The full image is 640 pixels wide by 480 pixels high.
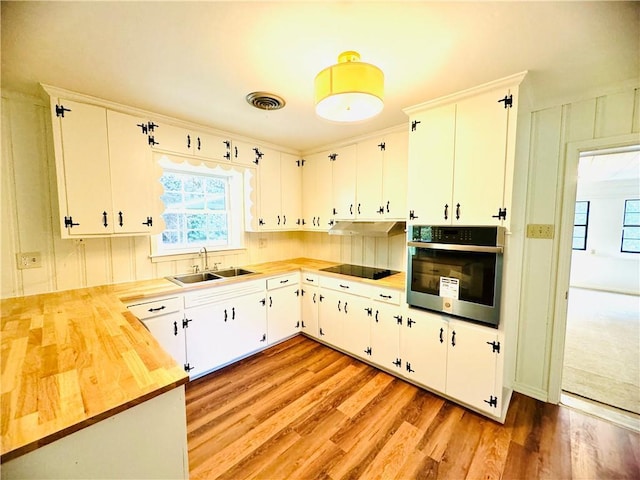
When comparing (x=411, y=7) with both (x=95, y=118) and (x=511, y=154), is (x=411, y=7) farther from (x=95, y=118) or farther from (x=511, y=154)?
(x=95, y=118)

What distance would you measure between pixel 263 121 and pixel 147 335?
2.08 metres

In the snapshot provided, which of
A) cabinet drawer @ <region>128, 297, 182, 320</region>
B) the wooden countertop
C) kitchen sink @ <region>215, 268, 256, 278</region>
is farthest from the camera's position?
kitchen sink @ <region>215, 268, 256, 278</region>

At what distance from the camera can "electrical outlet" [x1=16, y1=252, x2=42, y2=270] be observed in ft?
6.53

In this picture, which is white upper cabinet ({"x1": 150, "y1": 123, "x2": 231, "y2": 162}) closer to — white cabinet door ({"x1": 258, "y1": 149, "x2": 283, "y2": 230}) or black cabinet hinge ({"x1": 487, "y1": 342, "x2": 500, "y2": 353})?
white cabinet door ({"x1": 258, "y1": 149, "x2": 283, "y2": 230})

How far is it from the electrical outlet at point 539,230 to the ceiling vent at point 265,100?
91.6 inches

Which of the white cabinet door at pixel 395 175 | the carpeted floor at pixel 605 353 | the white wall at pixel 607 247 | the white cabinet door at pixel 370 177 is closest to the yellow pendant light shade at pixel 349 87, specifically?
the white cabinet door at pixel 395 175

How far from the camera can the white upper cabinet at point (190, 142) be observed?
2438mm

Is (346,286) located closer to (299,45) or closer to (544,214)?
(544,214)

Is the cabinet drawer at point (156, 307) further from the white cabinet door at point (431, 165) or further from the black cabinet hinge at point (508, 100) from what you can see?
the black cabinet hinge at point (508, 100)

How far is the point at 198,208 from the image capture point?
120 inches

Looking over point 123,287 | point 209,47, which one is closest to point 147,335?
point 123,287

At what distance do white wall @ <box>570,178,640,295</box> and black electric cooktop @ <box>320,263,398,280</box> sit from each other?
5.39 metres

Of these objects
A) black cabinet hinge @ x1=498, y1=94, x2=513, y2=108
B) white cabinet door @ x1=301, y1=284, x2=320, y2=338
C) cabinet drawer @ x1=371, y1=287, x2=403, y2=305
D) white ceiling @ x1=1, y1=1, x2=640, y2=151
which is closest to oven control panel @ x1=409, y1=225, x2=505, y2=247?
cabinet drawer @ x1=371, y1=287, x2=403, y2=305

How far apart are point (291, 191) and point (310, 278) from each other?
124cm
